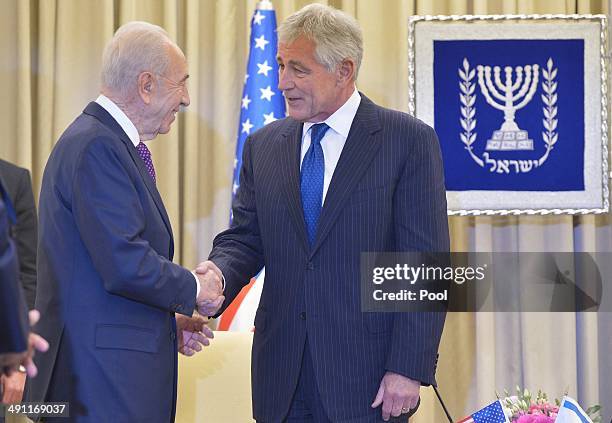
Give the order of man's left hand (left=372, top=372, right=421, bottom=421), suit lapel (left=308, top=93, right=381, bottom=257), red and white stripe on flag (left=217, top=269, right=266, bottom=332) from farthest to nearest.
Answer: red and white stripe on flag (left=217, top=269, right=266, bottom=332)
suit lapel (left=308, top=93, right=381, bottom=257)
man's left hand (left=372, top=372, right=421, bottom=421)

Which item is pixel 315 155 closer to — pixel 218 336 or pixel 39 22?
pixel 218 336

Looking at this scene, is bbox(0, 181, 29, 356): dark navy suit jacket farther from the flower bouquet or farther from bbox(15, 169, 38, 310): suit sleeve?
bbox(15, 169, 38, 310): suit sleeve

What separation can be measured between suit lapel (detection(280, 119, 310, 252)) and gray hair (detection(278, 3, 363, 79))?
26cm

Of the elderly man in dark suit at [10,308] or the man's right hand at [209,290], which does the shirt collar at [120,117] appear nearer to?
the man's right hand at [209,290]

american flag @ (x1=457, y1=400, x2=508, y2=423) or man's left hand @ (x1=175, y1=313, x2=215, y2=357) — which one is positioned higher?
man's left hand @ (x1=175, y1=313, x2=215, y2=357)

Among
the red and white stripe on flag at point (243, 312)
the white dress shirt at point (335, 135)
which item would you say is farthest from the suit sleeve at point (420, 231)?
the red and white stripe on flag at point (243, 312)

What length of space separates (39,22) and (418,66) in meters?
2.18

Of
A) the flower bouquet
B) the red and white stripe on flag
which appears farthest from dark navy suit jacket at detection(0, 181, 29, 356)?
the red and white stripe on flag

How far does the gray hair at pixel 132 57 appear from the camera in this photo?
2922 millimetres

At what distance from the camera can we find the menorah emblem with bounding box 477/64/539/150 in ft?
16.0

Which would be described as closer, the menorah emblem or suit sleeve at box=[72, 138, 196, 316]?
suit sleeve at box=[72, 138, 196, 316]

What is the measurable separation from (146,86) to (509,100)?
8.23 ft

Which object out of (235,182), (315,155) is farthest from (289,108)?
(235,182)

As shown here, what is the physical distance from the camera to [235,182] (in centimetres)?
484
